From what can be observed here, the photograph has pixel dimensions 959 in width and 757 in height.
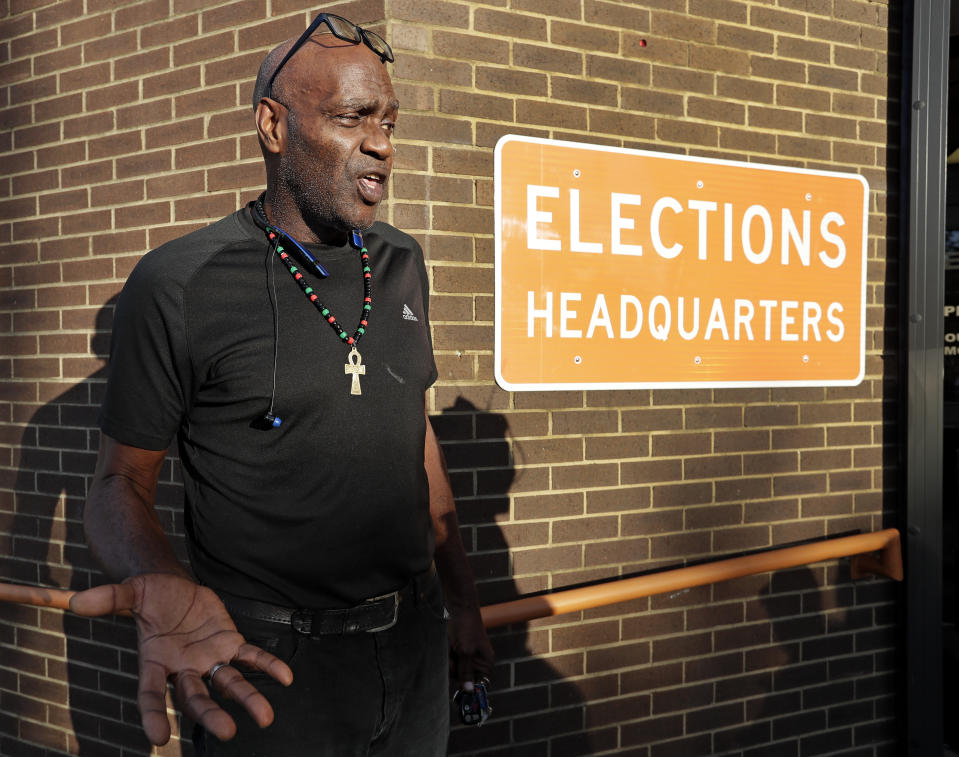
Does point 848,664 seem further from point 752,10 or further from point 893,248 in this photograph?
point 752,10

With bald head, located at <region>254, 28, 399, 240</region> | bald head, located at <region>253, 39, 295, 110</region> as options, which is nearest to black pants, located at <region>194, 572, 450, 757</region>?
bald head, located at <region>254, 28, 399, 240</region>

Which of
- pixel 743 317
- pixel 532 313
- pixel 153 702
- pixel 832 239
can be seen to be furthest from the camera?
pixel 832 239

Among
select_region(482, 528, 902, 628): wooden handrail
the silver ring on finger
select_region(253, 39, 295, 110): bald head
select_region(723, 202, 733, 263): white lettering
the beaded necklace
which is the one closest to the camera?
the silver ring on finger

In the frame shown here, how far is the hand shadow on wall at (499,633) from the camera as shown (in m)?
3.85

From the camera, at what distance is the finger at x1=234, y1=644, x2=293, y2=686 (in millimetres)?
1675

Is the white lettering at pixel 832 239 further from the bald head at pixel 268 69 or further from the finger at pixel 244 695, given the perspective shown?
the finger at pixel 244 695

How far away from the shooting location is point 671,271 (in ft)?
14.0

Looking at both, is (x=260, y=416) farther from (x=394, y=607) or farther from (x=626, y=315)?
(x=626, y=315)

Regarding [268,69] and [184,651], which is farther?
[268,69]

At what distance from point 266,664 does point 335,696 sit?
0.66 meters

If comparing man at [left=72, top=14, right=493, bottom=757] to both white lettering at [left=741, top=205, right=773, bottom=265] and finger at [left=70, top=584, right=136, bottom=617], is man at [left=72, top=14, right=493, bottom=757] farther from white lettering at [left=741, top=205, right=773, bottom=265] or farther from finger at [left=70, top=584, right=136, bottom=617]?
white lettering at [left=741, top=205, right=773, bottom=265]

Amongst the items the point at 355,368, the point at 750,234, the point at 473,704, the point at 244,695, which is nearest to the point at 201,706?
the point at 244,695

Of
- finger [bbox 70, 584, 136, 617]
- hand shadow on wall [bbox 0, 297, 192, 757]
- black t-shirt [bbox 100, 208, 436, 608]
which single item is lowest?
hand shadow on wall [bbox 0, 297, 192, 757]

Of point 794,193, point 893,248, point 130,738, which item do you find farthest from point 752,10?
point 130,738
